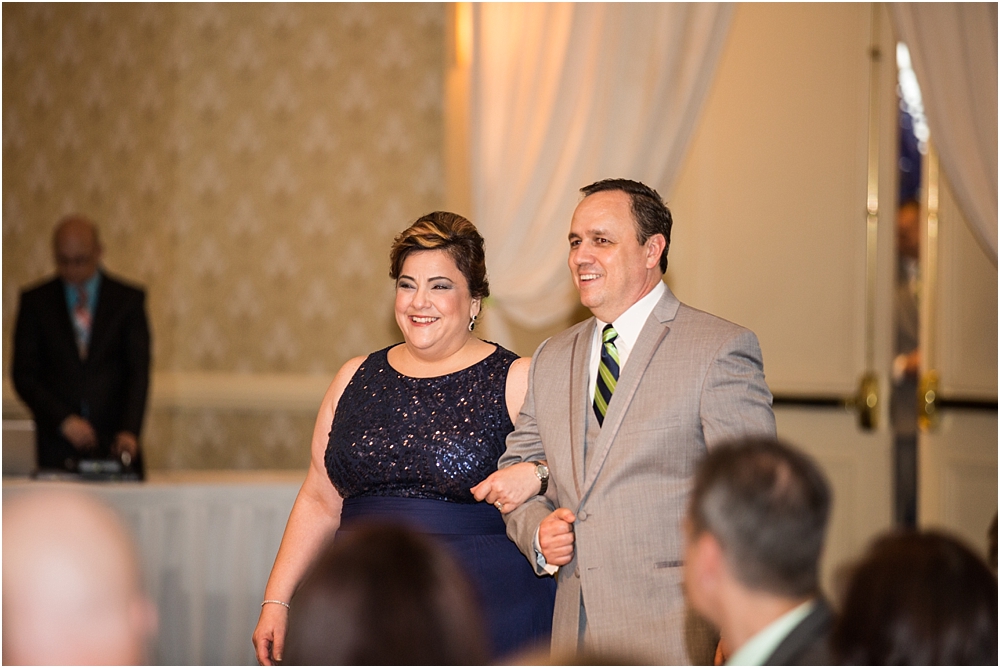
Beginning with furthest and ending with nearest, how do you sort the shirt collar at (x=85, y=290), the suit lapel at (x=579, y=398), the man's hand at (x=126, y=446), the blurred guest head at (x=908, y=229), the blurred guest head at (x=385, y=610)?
the shirt collar at (x=85, y=290) < the blurred guest head at (x=908, y=229) < the man's hand at (x=126, y=446) < the suit lapel at (x=579, y=398) < the blurred guest head at (x=385, y=610)

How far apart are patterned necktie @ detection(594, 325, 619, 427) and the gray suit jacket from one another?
53 millimetres

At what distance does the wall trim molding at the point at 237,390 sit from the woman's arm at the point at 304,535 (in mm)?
3268

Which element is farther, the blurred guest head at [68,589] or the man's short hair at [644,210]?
the man's short hair at [644,210]

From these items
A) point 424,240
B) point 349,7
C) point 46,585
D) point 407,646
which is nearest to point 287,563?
point 424,240

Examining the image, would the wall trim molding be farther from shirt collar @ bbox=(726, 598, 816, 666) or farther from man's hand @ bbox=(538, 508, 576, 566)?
shirt collar @ bbox=(726, 598, 816, 666)

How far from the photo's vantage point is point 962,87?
406 cm

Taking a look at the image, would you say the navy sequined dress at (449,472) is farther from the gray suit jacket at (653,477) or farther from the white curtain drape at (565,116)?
the white curtain drape at (565,116)

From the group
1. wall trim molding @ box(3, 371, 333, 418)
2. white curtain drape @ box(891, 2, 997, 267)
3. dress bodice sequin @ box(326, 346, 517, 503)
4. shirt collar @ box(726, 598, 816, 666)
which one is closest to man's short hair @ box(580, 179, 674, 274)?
dress bodice sequin @ box(326, 346, 517, 503)

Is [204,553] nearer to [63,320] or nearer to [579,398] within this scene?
[63,320]

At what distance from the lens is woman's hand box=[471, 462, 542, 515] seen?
2371 mm

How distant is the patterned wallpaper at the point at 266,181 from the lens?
5996 mm

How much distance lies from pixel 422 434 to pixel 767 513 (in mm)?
1306

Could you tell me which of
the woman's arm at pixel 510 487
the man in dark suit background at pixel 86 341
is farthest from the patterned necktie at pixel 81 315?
the woman's arm at pixel 510 487

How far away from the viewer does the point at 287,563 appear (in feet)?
8.55
